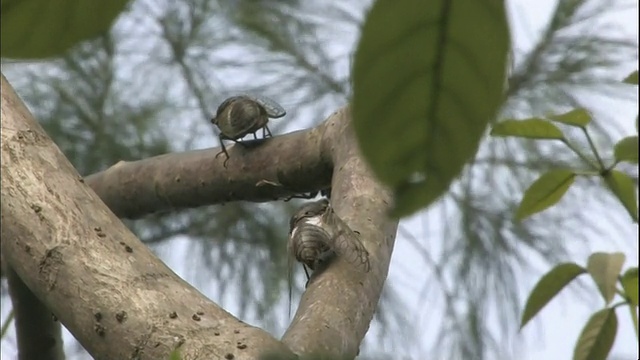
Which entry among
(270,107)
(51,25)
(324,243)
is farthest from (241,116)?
(51,25)

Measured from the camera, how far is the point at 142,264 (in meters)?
0.51

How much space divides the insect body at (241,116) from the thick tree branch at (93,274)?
0.47 feet

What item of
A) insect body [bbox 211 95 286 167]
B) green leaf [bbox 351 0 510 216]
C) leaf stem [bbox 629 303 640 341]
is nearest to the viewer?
green leaf [bbox 351 0 510 216]

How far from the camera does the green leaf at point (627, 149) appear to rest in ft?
1.51

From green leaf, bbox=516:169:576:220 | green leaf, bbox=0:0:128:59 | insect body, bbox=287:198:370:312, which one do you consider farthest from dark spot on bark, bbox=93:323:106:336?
green leaf, bbox=0:0:128:59

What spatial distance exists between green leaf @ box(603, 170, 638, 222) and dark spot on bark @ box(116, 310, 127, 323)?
26cm

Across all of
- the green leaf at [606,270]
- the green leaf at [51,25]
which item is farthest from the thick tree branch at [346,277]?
the green leaf at [51,25]

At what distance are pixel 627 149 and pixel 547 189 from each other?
44mm

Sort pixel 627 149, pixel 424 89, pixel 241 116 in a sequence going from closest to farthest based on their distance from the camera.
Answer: pixel 424 89 → pixel 627 149 → pixel 241 116

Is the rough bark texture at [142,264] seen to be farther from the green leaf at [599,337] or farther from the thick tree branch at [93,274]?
the green leaf at [599,337]

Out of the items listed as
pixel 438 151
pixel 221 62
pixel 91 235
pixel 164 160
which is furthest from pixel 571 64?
pixel 438 151

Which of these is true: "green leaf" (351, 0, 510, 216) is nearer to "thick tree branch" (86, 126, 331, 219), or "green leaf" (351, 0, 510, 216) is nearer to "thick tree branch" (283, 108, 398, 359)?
"thick tree branch" (283, 108, 398, 359)

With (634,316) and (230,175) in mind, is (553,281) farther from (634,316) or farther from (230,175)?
(230,175)

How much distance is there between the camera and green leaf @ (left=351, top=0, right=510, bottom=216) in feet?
0.29
